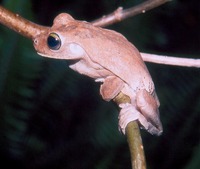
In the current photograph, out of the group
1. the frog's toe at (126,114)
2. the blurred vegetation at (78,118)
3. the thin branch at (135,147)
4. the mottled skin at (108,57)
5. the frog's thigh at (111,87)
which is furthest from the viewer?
the blurred vegetation at (78,118)

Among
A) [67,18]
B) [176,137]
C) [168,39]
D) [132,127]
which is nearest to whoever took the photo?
[132,127]

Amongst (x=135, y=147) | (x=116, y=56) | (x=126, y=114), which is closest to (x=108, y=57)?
(x=116, y=56)

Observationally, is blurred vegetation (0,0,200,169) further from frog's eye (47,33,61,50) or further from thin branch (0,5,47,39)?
thin branch (0,5,47,39)

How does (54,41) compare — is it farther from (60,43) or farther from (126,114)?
(126,114)

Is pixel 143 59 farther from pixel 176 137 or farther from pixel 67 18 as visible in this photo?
pixel 176 137

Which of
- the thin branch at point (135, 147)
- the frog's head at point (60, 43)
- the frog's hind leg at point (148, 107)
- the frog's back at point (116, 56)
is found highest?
the frog's head at point (60, 43)

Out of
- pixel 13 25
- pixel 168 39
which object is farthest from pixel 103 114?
pixel 13 25

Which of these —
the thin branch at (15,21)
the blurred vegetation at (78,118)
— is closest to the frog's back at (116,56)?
the thin branch at (15,21)

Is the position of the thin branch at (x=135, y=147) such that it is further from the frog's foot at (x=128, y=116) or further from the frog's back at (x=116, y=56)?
the frog's back at (x=116, y=56)

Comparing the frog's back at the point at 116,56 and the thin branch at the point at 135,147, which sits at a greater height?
the frog's back at the point at 116,56
